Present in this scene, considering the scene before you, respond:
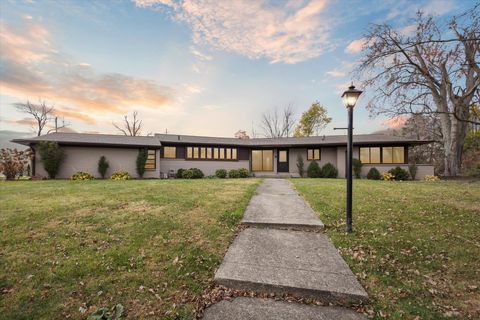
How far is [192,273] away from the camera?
3.66 meters

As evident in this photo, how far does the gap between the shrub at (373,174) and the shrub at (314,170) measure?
3.88 meters

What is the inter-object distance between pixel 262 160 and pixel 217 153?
4735mm

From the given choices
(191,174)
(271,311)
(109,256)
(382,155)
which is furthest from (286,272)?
(382,155)

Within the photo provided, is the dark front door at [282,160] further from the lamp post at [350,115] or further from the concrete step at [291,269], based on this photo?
the concrete step at [291,269]

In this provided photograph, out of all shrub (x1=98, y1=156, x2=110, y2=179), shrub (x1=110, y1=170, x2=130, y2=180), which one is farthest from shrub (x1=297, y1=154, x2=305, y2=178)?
shrub (x1=98, y1=156, x2=110, y2=179)

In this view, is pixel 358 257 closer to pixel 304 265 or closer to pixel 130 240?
pixel 304 265

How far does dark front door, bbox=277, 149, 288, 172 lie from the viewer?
21.6 meters

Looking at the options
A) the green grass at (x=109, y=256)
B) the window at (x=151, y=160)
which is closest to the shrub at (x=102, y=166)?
the window at (x=151, y=160)

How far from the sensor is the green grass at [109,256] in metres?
2.99

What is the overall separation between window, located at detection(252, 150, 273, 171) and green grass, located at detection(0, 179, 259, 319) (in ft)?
49.0

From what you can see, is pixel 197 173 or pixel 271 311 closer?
pixel 271 311

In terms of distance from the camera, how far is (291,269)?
147 inches

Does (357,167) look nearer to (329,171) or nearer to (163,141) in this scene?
(329,171)

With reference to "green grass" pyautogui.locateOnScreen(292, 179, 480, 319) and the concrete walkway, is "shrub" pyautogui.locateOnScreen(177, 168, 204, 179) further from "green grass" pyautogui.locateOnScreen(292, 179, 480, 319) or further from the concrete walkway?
the concrete walkway
